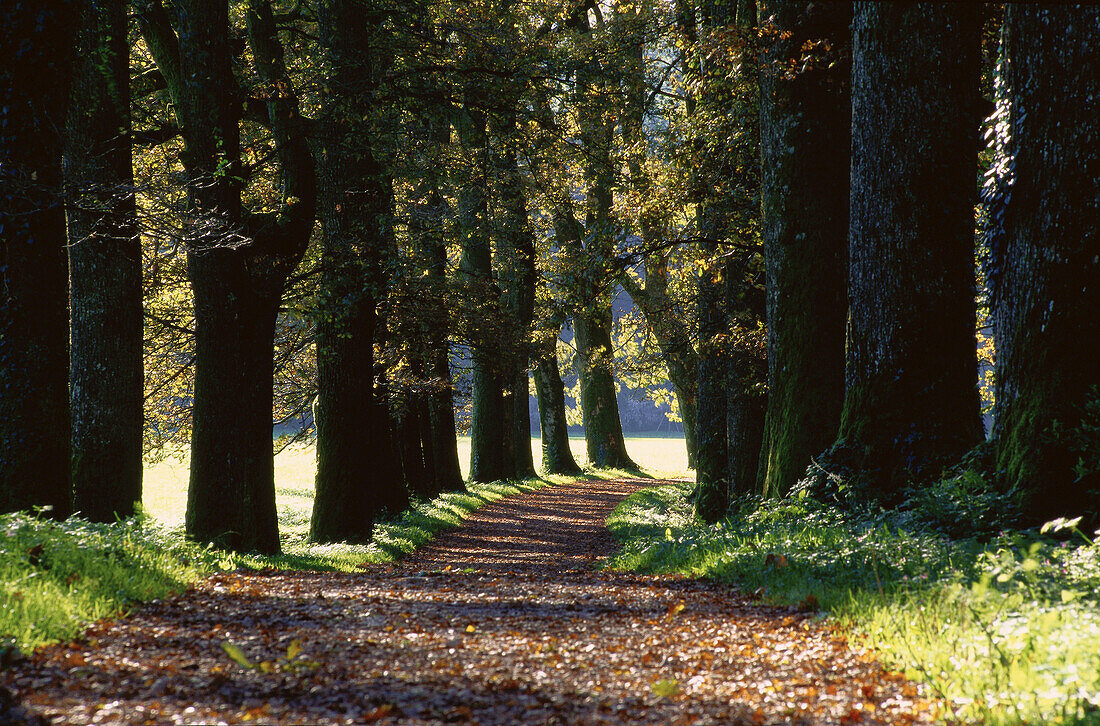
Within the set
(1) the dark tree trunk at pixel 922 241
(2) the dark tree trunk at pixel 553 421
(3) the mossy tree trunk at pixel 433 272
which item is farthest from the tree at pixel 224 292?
(2) the dark tree trunk at pixel 553 421

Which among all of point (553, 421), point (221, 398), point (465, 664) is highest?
point (221, 398)

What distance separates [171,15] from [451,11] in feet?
15.8

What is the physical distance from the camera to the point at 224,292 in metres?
9.88

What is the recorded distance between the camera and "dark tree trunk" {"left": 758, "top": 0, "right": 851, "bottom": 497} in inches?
366

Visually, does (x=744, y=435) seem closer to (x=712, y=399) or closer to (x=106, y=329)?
(x=712, y=399)

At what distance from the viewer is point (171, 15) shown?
1170cm

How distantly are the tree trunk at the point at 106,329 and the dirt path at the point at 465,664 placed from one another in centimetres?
478

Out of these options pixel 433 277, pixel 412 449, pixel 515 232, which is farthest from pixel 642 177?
pixel 412 449

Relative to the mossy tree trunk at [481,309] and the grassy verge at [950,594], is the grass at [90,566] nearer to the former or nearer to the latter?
the grassy verge at [950,594]

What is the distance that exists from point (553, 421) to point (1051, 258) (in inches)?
989

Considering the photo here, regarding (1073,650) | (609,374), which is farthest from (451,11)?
(609,374)

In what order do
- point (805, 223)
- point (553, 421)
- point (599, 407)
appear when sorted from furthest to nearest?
1. point (599, 407)
2. point (553, 421)
3. point (805, 223)

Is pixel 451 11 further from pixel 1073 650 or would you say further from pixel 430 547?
pixel 1073 650

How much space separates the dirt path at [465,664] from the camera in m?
3.62
